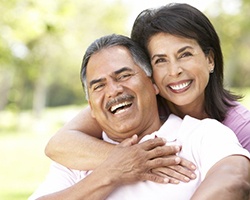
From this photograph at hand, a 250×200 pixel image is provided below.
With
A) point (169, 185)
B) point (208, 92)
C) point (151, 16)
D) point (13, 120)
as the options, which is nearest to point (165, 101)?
point (208, 92)

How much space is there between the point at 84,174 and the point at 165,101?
0.62 meters

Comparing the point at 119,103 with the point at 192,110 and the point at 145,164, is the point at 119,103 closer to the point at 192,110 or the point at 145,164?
the point at 145,164

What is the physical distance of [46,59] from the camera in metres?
25.6

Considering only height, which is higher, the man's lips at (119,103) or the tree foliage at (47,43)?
the tree foliage at (47,43)

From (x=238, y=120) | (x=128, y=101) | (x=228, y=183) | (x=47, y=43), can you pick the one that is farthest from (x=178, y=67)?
(x=47, y=43)

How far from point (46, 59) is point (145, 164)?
23.7m

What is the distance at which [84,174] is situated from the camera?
2.75 m

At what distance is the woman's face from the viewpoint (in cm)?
268

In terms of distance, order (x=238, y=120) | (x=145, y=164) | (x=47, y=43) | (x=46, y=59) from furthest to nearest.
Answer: (x=46, y=59) → (x=47, y=43) → (x=238, y=120) → (x=145, y=164)

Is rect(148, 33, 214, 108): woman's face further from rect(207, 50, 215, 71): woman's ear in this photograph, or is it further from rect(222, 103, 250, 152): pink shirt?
rect(222, 103, 250, 152): pink shirt

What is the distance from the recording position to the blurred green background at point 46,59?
9.19 metres

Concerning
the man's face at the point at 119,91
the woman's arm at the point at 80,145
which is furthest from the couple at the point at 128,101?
the woman's arm at the point at 80,145

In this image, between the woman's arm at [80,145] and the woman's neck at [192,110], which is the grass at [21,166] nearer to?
the woman's neck at [192,110]

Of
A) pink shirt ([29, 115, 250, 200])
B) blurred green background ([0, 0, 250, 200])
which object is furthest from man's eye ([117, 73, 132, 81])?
blurred green background ([0, 0, 250, 200])
